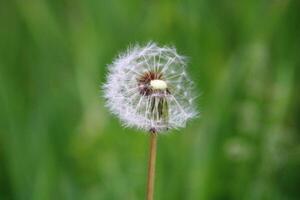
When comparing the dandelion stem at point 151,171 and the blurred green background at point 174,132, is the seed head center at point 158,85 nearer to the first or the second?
the dandelion stem at point 151,171

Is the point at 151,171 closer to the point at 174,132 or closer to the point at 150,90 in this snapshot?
the point at 150,90

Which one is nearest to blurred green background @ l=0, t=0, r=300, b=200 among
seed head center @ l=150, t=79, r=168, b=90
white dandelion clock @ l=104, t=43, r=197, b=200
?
white dandelion clock @ l=104, t=43, r=197, b=200

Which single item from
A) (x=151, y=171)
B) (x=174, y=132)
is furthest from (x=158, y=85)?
(x=174, y=132)

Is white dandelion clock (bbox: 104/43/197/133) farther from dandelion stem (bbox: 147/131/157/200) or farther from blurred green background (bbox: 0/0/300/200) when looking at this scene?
blurred green background (bbox: 0/0/300/200)

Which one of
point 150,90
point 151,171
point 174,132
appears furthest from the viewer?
point 174,132

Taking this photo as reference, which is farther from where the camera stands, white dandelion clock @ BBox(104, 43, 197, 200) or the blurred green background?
the blurred green background

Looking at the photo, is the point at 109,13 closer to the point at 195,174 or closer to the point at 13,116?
the point at 13,116
